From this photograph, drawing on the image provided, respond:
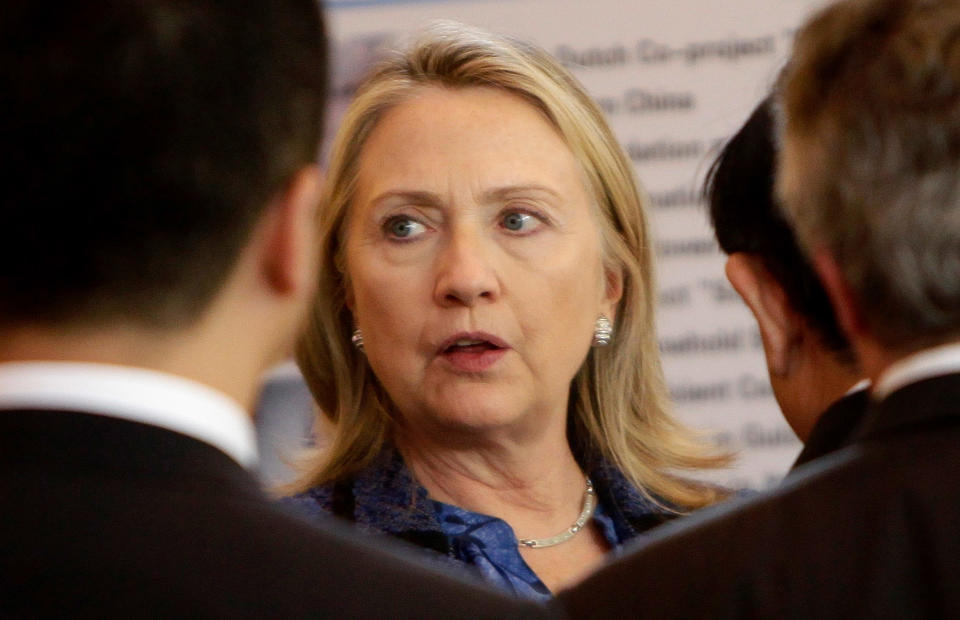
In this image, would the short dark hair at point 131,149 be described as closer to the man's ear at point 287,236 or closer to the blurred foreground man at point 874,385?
the man's ear at point 287,236

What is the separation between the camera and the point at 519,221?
2941 millimetres

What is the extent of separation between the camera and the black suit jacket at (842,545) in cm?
133

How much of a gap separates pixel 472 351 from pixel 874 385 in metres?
1.46

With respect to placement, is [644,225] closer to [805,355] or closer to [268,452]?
[805,355]

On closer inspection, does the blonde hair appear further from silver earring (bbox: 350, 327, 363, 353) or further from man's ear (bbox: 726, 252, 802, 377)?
man's ear (bbox: 726, 252, 802, 377)

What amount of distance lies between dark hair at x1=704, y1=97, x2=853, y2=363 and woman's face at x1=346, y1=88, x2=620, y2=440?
0.54 m

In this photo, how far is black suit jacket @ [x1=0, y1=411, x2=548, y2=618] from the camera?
1.17 metres

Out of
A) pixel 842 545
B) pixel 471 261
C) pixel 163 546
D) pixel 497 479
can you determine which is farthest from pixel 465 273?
pixel 163 546

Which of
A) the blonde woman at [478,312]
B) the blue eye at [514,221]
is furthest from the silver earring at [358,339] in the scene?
the blue eye at [514,221]

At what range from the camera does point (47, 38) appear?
120 centimetres

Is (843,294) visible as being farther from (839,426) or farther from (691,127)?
(691,127)

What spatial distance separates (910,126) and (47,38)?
0.82 meters

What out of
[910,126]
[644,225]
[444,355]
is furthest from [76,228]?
[644,225]

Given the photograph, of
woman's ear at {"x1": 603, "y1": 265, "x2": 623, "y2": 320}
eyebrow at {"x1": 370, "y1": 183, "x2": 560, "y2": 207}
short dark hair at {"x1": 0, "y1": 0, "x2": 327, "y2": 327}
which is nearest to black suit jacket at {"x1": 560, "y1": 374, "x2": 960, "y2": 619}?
short dark hair at {"x1": 0, "y1": 0, "x2": 327, "y2": 327}
